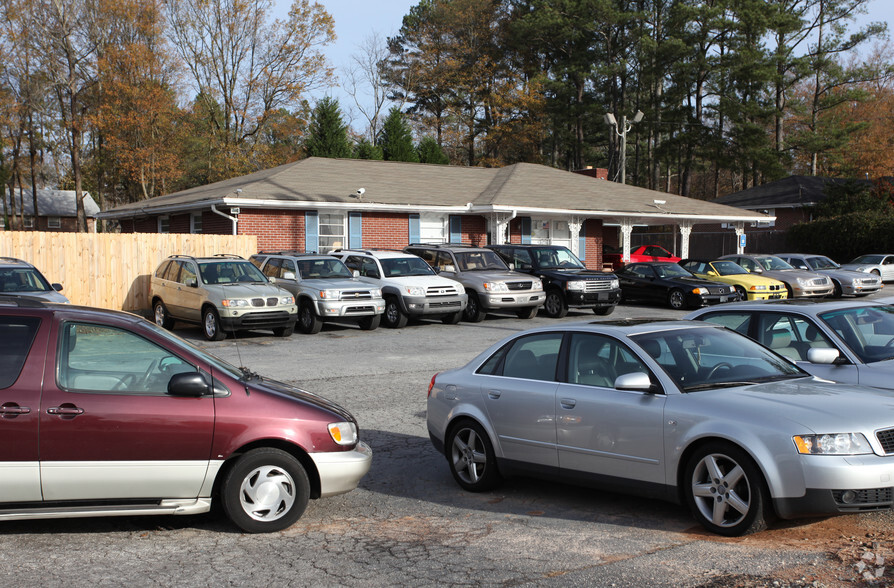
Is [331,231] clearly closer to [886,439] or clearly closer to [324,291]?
[324,291]

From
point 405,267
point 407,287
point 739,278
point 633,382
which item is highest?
point 405,267

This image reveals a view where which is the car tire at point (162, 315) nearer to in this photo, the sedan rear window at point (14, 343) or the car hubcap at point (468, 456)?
the car hubcap at point (468, 456)

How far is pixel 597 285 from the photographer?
2225cm

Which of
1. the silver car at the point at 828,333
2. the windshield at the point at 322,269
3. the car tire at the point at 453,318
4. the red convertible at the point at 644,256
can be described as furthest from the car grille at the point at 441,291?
the red convertible at the point at 644,256

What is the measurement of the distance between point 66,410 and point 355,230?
23.5m

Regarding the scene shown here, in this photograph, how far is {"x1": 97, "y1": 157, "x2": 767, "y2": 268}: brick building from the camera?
27.2 meters

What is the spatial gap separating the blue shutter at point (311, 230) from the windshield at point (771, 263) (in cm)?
1492

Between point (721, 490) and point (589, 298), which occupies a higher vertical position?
point (589, 298)

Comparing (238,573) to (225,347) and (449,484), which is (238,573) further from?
(225,347)

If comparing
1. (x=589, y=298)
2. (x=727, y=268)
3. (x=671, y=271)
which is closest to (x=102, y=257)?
(x=589, y=298)

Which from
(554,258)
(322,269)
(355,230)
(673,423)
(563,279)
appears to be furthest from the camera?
(355,230)

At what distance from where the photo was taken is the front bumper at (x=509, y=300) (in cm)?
2086

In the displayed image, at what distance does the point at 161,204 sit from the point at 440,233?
10156 mm

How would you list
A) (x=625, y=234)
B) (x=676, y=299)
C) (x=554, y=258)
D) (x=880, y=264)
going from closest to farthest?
(x=554, y=258) < (x=676, y=299) < (x=625, y=234) < (x=880, y=264)
